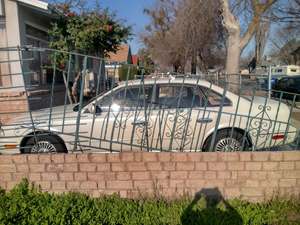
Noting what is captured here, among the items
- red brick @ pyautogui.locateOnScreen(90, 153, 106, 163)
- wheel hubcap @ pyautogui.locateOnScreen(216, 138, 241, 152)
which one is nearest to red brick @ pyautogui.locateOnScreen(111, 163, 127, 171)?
red brick @ pyautogui.locateOnScreen(90, 153, 106, 163)

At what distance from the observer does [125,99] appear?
5.23 meters

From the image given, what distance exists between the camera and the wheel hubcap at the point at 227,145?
16.6ft

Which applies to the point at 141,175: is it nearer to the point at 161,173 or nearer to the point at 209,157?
the point at 161,173

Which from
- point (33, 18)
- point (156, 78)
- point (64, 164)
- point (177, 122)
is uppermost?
point (33, 18)

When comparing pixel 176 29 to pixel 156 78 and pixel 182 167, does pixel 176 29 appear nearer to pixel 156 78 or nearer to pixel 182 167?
pixel 156 78

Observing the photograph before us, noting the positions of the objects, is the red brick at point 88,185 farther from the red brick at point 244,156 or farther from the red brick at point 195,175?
the red brick at point 244,156

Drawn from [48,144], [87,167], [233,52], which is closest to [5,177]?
A: [87,167]

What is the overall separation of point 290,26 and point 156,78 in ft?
63.1

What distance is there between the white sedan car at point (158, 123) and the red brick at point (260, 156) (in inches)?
41.0

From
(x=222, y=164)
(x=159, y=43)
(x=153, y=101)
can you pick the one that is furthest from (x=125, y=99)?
(x=159, y=43)

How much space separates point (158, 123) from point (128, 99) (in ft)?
2.23

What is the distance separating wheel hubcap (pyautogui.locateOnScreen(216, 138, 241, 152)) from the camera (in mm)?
5066

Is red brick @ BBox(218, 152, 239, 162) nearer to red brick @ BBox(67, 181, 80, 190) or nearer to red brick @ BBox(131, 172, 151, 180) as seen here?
red brick @ BBox(131, 172, 151, 180)

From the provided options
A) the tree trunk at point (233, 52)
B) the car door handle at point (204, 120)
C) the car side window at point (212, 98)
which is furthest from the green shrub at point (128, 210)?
the tree trunk at point (233, 52)
